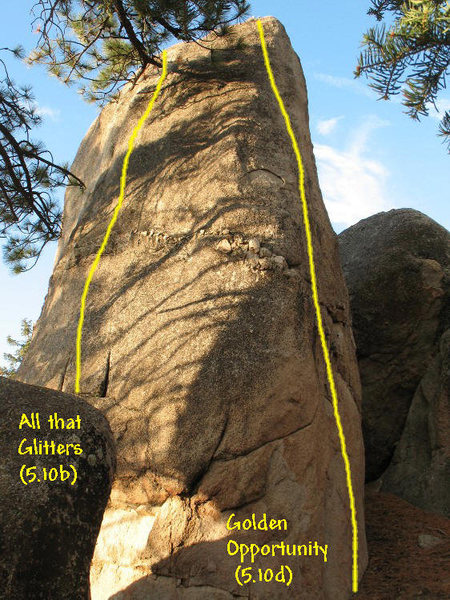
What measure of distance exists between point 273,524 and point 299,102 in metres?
3.52

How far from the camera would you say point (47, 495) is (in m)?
2.96

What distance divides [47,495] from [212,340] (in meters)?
1.79

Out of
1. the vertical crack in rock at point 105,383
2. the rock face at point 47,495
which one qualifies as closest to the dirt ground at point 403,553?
the vertical crack in rock at point 105,383

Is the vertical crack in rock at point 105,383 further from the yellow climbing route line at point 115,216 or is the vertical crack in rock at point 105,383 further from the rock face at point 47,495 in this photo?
the rock face at point 47,495

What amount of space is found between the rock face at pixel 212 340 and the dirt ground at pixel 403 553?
25 cm

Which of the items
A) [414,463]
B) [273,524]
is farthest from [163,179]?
[414,463]

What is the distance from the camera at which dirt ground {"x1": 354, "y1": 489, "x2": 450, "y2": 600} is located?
4.64 m

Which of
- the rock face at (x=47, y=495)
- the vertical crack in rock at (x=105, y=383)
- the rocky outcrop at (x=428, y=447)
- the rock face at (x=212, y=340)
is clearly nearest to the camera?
the rock face at (x=47, y=495)

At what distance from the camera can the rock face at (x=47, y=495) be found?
2832 millimetres

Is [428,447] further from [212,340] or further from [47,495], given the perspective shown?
[47,495]

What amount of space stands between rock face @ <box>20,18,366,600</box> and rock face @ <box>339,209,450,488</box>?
1210 millimetres

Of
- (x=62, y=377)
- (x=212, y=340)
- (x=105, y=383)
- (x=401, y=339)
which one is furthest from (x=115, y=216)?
(x=401, y=339)

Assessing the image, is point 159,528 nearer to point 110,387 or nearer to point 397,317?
point 110,387

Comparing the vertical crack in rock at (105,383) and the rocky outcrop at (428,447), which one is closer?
the vertical crack in rock at (105,383)
